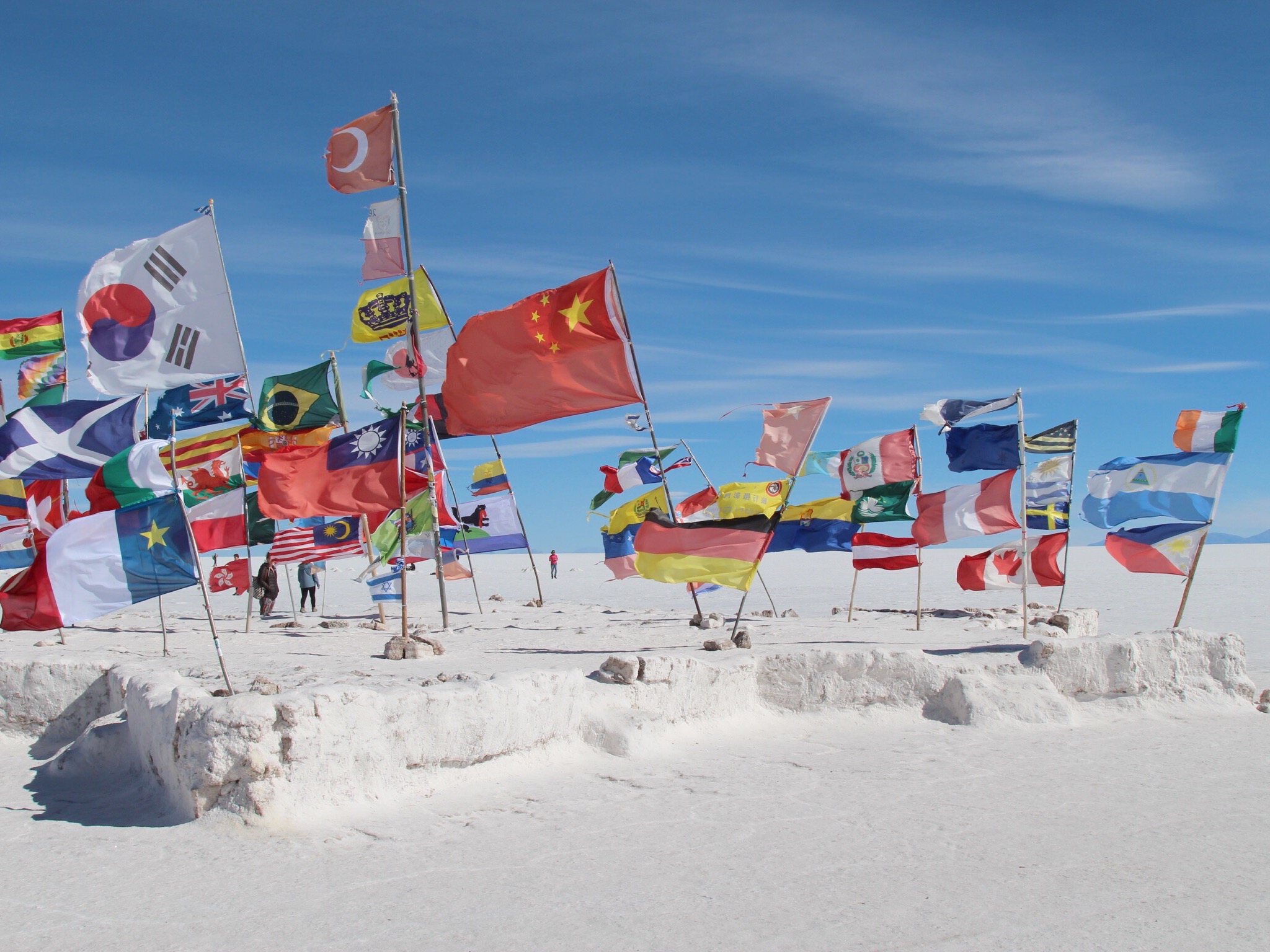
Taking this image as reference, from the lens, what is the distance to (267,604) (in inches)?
797

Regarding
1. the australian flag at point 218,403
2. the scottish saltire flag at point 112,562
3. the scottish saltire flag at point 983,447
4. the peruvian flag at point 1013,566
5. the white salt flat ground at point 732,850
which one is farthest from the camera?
the australian flag at point 218,403

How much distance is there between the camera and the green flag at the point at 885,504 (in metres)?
15.4

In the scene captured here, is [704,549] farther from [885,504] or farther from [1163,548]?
[1163,548]

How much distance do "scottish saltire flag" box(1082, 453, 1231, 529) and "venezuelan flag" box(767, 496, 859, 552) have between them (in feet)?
18.1

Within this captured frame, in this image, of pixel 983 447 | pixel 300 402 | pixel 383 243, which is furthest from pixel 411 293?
pixel 983 447

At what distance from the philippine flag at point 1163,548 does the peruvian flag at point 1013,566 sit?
175 centimetres

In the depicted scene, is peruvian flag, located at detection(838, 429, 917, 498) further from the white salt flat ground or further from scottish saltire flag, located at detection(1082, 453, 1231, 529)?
the white salt flat ground

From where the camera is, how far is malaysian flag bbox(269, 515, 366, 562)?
49.2ft

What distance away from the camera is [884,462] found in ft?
51.3

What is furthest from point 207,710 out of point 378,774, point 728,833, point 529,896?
point 728,833

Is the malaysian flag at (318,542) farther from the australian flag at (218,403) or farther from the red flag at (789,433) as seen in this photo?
the red flag at (789,433)

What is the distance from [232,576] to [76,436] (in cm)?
503

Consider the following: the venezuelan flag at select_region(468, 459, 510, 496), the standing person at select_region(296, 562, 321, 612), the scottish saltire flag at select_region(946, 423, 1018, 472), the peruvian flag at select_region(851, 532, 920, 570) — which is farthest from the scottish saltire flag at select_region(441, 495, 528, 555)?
the scottish saltire flag at select_region(946, 423, 1018, 472)

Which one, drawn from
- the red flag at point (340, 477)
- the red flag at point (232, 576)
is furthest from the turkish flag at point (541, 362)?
the red flag at point (232, 576)
